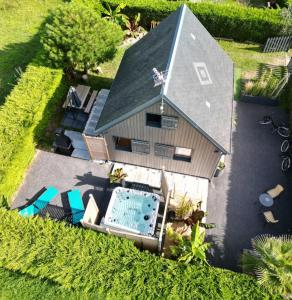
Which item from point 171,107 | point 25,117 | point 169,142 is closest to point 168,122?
point 171,107

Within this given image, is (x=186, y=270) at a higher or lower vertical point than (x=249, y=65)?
lower

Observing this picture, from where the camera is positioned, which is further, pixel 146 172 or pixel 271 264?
pixel 146 172

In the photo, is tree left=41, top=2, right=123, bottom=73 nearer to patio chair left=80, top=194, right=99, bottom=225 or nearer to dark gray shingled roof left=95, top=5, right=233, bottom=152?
dark gray shingled roof left=95, top=5, right=233, bottom=152

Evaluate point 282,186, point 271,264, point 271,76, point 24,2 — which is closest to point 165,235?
point 271,264

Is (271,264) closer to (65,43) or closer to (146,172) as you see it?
(146,172)

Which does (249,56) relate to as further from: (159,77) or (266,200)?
(159,77)

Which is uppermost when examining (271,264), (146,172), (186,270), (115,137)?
(115,137)

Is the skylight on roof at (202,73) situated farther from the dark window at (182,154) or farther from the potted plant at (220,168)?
the potted plant at (220,168)
